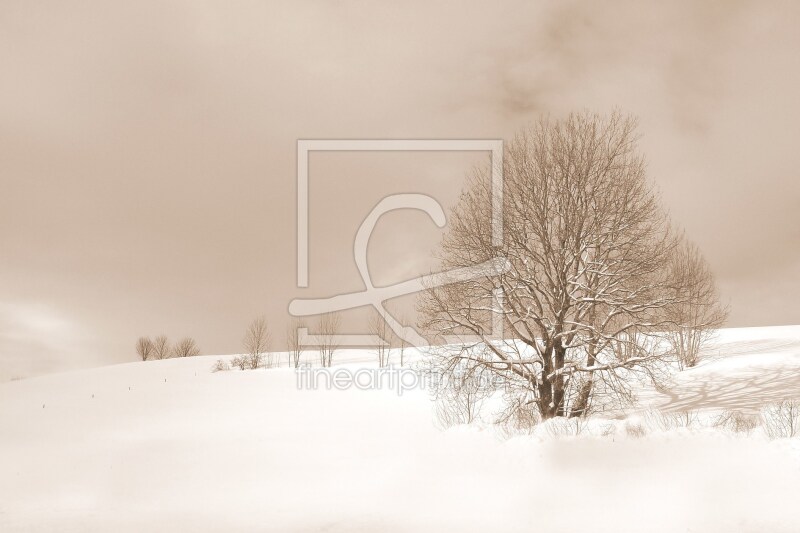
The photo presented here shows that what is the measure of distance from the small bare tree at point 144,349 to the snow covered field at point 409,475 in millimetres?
75554

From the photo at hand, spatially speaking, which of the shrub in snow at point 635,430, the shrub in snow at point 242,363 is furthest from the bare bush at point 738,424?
the shrub in snow at point 242,363

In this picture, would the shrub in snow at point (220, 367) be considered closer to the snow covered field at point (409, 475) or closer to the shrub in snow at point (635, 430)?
the snow covered field at point (409, 475)

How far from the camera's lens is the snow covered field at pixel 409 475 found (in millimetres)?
9227

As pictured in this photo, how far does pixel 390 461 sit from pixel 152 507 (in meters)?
6.27

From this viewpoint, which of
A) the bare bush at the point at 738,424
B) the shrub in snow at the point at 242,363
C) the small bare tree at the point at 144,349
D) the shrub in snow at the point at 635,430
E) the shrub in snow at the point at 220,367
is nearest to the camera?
the bare bush at the point at 738,424

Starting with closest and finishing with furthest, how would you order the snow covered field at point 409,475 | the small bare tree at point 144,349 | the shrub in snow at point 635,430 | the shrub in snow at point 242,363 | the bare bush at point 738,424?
the snow covered field at point 409,475 < the bare bush at point 738,424 < the shrub in snow at point 635,430 < the shrub in snow at point 242,363 < the small bare tree at point 144,349

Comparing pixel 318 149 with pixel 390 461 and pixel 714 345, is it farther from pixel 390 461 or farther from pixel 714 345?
pixel 714 345

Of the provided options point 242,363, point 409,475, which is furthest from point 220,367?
point 409,475

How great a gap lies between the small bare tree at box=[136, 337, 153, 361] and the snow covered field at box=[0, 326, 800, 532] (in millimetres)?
75554

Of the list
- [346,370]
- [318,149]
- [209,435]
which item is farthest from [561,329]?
[346,370]

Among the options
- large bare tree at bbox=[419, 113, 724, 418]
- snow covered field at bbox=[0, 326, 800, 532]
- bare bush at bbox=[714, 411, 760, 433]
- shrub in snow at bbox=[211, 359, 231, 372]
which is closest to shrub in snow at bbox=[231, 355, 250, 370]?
shrub in snow at bbox=[211, 359, 231, 372]

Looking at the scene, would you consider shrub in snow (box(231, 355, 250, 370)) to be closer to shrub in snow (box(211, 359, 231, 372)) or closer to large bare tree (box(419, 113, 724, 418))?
shrub in snow (box(211, 359, 231, 372))

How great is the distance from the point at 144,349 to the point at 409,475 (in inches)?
3732

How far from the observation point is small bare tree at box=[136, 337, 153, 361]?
92.5 m
